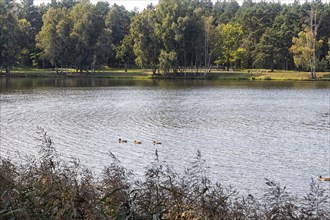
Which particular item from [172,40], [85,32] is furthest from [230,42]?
[85,32]

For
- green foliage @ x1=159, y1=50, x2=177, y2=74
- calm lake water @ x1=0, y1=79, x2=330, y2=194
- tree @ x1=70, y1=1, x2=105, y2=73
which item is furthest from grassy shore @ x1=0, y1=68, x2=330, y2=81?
calm lake water @ x1=0, y1=79, x2=330, y2=194

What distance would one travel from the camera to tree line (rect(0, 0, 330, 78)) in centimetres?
9962

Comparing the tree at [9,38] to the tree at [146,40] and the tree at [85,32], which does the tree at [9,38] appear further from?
the tree at [146,40]

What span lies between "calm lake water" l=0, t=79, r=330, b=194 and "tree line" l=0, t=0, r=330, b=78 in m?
38.7

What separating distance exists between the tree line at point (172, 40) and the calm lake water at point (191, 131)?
3873 centimetres

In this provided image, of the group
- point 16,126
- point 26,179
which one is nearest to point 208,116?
point 16,126

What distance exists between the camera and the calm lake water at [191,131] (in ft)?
78.8

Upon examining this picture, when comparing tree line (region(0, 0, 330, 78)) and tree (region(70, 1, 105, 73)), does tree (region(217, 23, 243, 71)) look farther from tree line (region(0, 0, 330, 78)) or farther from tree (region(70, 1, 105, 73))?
tree (region(70, 1, 105, 73))

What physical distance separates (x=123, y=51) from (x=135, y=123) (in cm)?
7591

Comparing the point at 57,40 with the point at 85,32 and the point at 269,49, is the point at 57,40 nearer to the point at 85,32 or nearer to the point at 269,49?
the point at 85,32

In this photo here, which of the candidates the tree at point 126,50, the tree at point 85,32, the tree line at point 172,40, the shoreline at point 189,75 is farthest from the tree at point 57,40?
the tree at point 126,50

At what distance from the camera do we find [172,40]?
99.8 m

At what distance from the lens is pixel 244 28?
12225cm

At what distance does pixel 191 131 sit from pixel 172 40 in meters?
66.2
